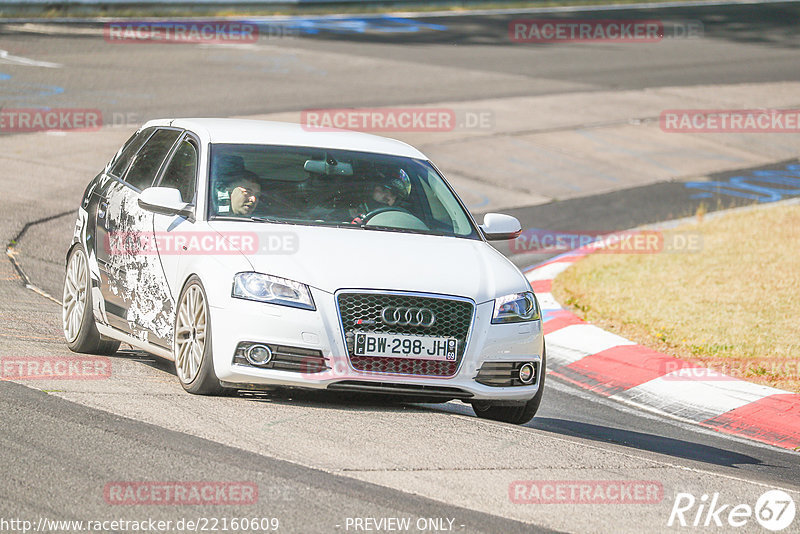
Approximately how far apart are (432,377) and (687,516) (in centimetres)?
175

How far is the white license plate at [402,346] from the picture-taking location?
6.64 m

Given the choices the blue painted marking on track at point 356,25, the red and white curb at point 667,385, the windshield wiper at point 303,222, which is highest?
the windshield wiper at point 303,222

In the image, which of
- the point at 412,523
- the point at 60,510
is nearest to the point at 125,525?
the point at 60,510

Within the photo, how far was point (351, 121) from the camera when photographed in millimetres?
20531

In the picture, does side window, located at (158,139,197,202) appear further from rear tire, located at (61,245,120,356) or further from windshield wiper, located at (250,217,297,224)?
rear tire, located at (61,245,120,356)

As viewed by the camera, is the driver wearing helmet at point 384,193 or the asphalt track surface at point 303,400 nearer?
the asphalt track surface at point 303,400

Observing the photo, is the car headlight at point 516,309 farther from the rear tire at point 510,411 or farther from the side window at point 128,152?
the side window at point 128,152

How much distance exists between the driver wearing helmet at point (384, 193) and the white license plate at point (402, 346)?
3.68 feet

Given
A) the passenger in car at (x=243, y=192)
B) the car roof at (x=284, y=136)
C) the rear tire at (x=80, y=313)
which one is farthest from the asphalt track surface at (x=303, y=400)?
the car roof at (x=284, y=136)

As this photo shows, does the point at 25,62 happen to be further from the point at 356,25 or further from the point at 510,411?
the point at 510,411

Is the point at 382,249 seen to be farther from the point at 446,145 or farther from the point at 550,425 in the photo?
the point at 446,145

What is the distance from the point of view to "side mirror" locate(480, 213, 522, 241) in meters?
8.08

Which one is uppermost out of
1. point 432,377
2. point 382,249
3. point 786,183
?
point 382,249

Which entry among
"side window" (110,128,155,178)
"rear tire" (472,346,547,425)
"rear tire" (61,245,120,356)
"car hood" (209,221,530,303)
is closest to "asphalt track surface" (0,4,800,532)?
"rear tire" (61,245,120,356)
